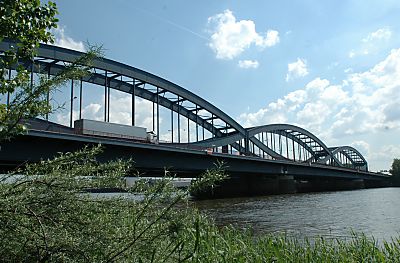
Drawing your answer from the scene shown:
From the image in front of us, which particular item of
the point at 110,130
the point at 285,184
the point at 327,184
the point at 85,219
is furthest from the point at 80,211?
the point at 327,184

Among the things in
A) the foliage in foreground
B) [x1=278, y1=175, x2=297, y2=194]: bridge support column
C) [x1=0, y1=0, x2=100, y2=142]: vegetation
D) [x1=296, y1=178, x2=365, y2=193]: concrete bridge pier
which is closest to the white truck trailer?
[x1=0, y1=0, x2=100, y2=142]: vegetation

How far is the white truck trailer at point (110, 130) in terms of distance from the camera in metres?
35.5

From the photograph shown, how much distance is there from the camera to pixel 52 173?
125 inches

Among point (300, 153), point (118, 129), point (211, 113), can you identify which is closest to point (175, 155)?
point (118, 129)

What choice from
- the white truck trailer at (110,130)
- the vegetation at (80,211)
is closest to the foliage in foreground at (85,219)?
the vegetation at (80,211)

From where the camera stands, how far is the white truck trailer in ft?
117

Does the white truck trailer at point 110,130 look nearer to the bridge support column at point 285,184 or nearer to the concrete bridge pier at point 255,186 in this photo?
the concrete bridge pier at point 255,186

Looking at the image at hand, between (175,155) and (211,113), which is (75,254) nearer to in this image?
(175,155)

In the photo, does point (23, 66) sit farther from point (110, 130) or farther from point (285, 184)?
point (285, 184)

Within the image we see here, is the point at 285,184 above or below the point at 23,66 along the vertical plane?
below

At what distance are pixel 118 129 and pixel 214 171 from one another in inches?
1475

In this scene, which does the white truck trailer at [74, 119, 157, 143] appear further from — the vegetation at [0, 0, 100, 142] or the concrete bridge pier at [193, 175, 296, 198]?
the vegetation at [0, 0, 100, 142]

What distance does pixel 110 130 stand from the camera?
126ft

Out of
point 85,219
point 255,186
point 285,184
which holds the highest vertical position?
point 85,219
